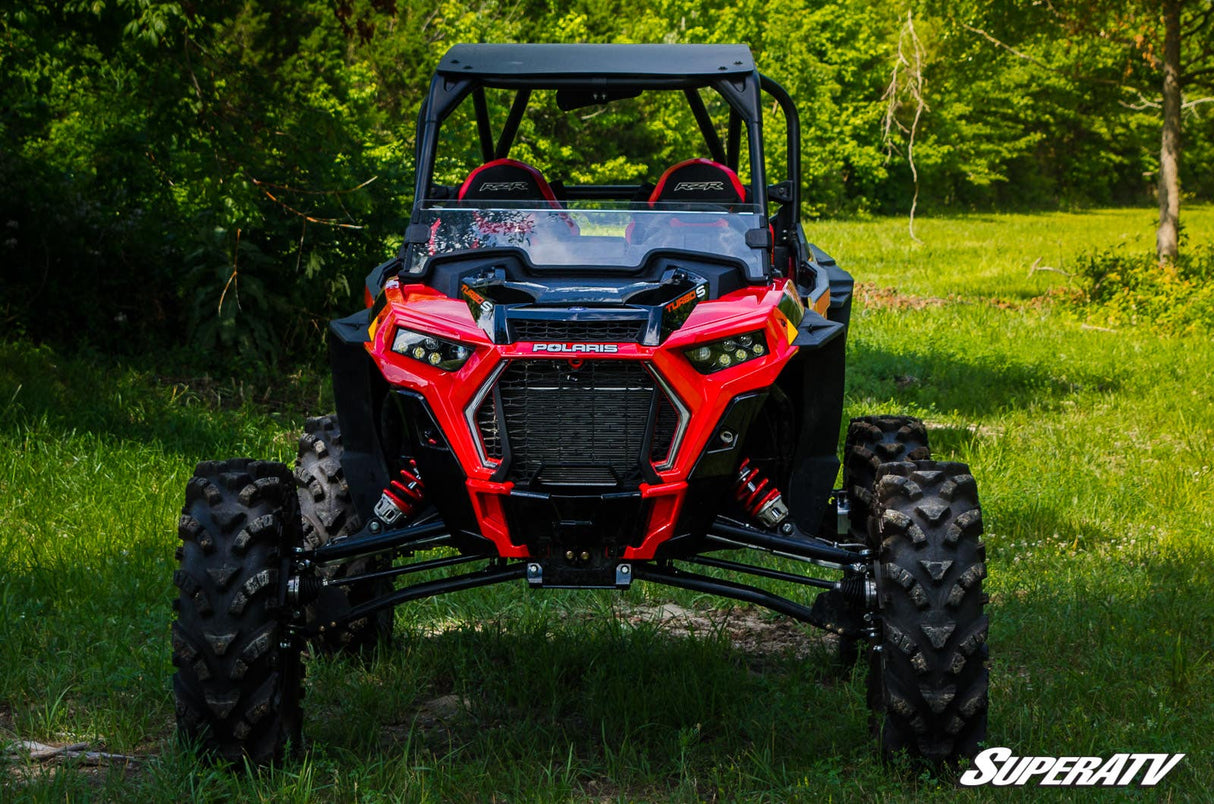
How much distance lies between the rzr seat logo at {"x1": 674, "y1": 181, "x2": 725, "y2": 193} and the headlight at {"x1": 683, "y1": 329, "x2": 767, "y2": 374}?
4.66ft

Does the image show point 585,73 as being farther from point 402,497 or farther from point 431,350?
point 402,497

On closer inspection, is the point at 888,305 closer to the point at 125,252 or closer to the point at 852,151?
the point at 125,252

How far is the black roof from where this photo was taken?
5.42 metres

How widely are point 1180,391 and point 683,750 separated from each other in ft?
28.0

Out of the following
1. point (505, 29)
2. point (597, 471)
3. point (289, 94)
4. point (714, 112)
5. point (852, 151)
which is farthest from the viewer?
point (852, 151)

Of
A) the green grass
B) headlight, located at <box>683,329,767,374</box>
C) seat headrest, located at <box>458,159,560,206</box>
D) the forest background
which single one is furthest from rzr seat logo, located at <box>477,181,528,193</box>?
the forest background

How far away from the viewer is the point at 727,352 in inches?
175

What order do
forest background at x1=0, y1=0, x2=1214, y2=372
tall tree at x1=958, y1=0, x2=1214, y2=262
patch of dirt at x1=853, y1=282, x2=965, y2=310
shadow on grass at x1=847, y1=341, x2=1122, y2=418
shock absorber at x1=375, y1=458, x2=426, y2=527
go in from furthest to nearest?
patch of dirt at x1=853, y1=282, x2=965, y2=310 → tall tree at x1=958, y1=0, x2=1214, y2=262 → shadow on grass at x1=847, y1=341, x2=1122, y2=418 → forest background at x1=0, y1=0, x2=1214, y2=372 → shock absorber at x1=375, y1=458, x2=426, y2=527

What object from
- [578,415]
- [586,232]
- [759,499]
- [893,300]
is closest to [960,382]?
[893,300]

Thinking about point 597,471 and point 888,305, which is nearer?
point 597,471

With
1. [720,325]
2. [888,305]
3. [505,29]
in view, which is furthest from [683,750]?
[505,29]

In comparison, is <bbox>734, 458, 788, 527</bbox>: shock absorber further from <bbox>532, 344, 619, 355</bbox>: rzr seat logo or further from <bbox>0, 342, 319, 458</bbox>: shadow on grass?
<bbox>0, 342, 319, 458</bbox>: shadow on grass

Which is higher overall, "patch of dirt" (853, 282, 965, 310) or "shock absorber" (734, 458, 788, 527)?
"shock absorber" (734, 458, 788, 527)

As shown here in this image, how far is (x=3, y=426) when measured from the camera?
28.3 feet
